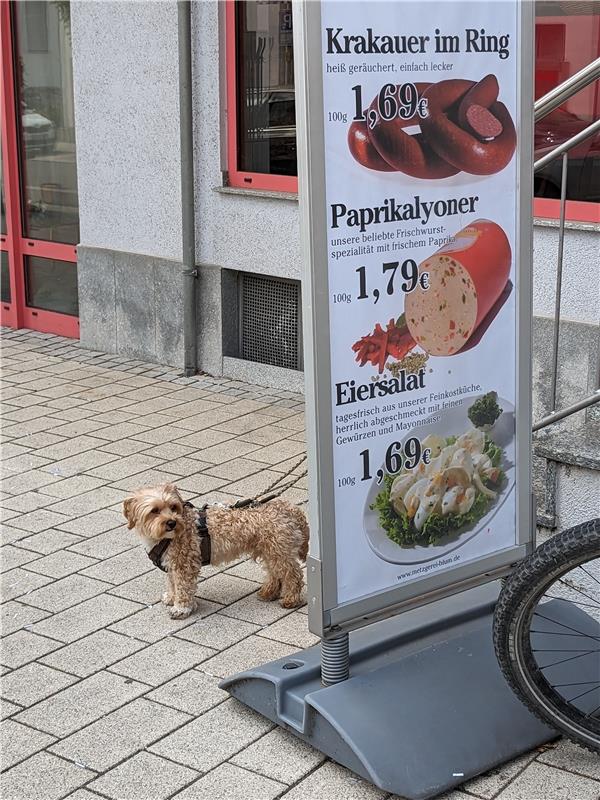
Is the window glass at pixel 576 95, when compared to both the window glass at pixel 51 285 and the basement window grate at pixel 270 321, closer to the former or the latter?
the basement window grate at pixel 270 321

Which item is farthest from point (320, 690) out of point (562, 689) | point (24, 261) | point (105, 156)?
point (24, 261)

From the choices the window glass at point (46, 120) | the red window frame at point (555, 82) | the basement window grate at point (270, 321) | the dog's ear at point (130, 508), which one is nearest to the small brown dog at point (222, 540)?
the dog's ear at point (130, 508)

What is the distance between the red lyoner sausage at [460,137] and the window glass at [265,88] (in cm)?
406

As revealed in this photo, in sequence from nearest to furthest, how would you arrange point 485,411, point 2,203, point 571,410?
point 485,411
point 571,410
point 2,203

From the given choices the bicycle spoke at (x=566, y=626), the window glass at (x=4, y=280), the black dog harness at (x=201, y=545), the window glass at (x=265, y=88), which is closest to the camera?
the bicycle spoke at (x=566, y=626)

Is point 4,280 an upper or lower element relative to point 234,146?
lower

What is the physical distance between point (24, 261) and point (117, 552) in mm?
5086

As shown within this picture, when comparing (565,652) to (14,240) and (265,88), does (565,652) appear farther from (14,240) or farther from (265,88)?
(14,240)

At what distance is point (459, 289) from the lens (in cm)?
361

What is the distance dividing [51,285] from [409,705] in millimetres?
6793

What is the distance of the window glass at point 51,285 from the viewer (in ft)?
31.1

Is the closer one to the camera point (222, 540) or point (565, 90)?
point (565, 90)

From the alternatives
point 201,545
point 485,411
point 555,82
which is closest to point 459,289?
point 485,411

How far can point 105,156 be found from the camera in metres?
8.59
